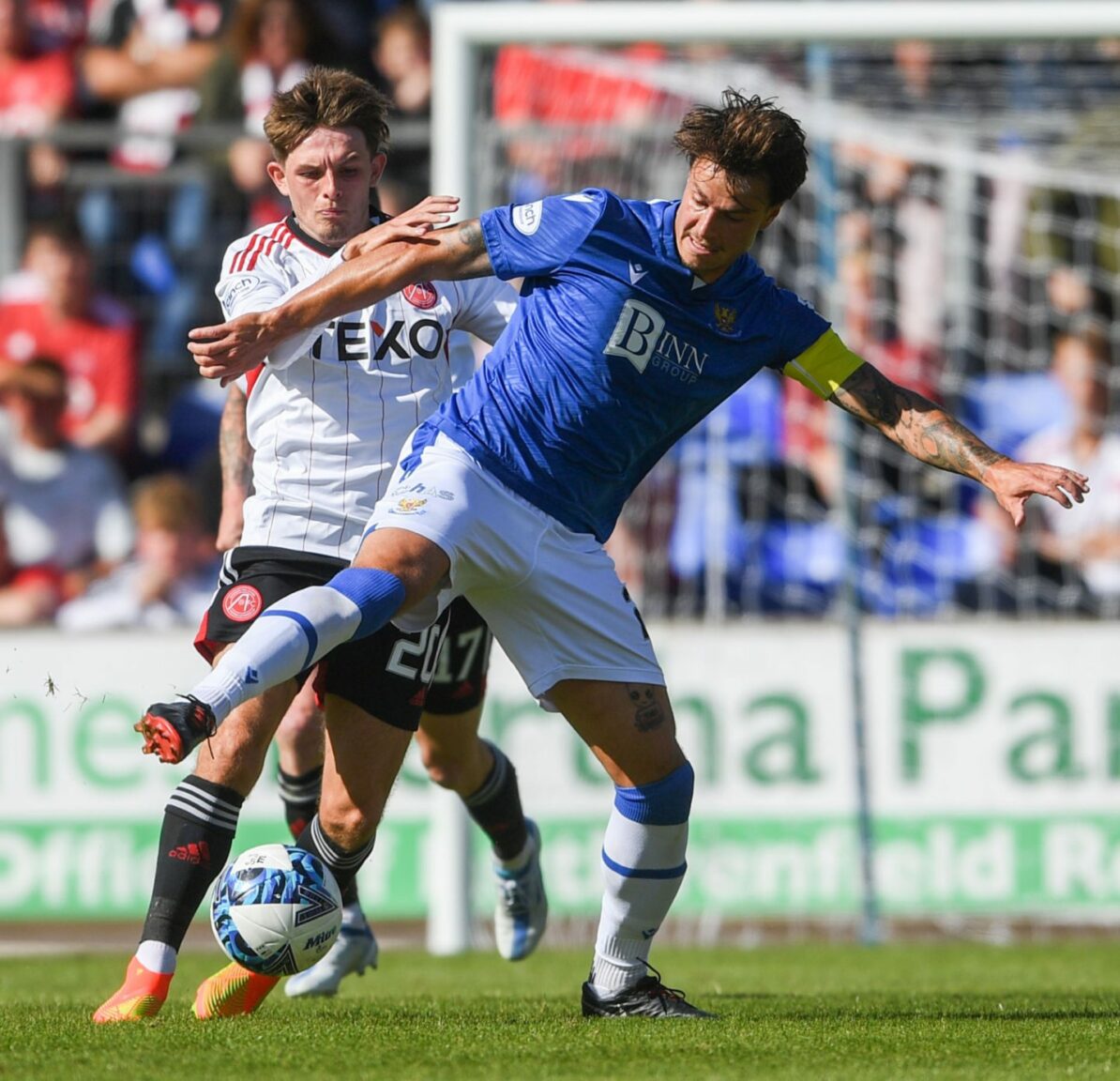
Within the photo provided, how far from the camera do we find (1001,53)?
10367mm

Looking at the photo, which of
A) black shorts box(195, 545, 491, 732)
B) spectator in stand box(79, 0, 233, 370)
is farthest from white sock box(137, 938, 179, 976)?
spectator in stand box(79, 0, 233, 370)

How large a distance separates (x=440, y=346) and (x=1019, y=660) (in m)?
4.70

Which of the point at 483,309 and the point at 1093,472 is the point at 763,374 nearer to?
the point at 1093,472

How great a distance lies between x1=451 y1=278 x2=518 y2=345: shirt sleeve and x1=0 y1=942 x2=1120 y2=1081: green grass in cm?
203

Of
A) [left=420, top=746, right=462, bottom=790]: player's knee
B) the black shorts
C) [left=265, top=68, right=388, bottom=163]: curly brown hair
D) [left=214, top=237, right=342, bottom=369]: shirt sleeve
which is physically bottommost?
[left=420, top=746, right=462, bottom=790]: player's knee

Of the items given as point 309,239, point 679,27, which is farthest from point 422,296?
point 679,27

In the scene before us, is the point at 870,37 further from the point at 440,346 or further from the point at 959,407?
the point at 440,346

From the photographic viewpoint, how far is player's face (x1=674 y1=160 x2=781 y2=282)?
478 cm

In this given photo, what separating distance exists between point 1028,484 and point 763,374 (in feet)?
19.9

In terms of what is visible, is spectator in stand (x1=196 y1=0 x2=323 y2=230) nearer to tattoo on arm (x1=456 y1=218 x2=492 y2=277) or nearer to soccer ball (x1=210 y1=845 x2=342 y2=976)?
tattoo on arm (x1=456 y1=218 x2=492 y2=277)

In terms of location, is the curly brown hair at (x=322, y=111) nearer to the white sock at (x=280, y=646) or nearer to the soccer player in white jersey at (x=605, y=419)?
the soccer player in white jersey at (x=605, y=419)

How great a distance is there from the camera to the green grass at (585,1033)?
13.3ft

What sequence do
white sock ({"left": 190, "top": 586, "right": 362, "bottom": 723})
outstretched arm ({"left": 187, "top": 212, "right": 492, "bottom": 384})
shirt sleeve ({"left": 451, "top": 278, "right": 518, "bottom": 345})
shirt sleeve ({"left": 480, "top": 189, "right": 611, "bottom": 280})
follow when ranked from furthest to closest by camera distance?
shirt sleeve ({"left": 451, "top": 278, "right": 518, "bottom": 345})
shirt sleeve ({"left": 480, "top": 189, "right": 611, "bottom": 280})
outstretched arm ({"left": 187, "top": 212, "right": 492, "bottom": 384})
white sock ({"left": 190, "top": 586, "right": 362, "bottom": 723})

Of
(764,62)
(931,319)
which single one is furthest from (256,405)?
(931,319)
